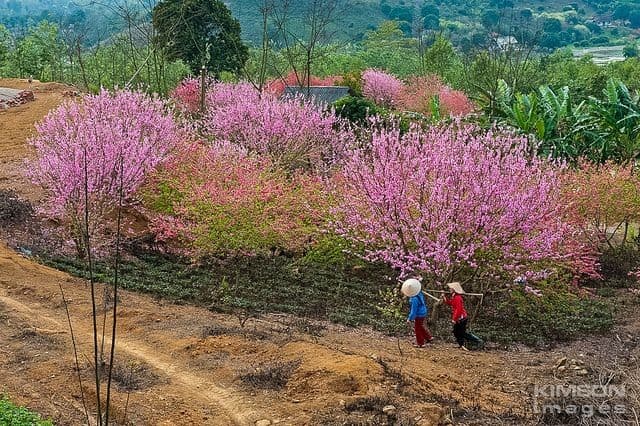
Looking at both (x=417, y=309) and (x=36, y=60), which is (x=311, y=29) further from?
(x=417, y=309)

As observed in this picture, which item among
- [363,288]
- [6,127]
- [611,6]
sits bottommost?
[363,288]

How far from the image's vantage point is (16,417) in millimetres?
5898

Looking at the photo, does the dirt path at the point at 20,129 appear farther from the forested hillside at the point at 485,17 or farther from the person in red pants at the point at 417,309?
the forested hillside at the point at 485,17

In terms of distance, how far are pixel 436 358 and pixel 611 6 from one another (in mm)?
150314

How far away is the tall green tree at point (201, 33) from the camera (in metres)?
27.9

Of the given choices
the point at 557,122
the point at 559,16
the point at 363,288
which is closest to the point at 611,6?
the point at 559,16

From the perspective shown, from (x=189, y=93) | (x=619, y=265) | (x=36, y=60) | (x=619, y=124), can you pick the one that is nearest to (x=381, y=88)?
(x=189, y=93)

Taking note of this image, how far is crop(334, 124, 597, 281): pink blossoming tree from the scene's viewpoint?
930cm

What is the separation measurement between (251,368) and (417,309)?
2374 mm

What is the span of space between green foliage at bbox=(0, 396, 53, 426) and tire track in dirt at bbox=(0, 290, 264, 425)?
174 centimetres

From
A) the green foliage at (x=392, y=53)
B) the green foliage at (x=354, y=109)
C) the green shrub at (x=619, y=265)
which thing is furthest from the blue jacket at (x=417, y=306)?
the green foliage at (x=392, y=53)

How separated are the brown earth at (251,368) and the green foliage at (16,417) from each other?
25.3 inches

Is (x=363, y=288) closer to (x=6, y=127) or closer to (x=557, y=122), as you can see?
(x=557, y=122)

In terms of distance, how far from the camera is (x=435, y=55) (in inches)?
1633
